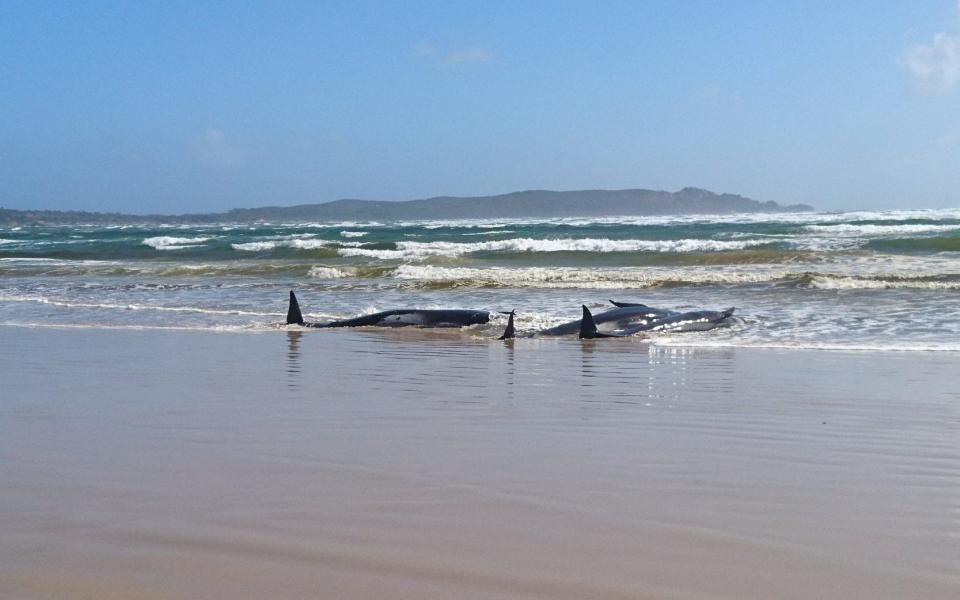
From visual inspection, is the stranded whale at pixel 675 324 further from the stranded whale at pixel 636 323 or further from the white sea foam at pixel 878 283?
the white sea foam at pixel 878 283

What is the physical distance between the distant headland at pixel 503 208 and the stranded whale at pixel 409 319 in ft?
377

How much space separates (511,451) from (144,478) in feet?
5.61

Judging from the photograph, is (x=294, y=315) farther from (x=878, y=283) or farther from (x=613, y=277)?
(x=878, y=283)

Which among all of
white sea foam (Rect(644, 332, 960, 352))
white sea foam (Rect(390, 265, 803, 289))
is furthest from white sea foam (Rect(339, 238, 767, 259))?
white sea foam (Rect(644, 332, 960, 352))

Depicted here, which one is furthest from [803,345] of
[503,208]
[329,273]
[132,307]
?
[503,208]

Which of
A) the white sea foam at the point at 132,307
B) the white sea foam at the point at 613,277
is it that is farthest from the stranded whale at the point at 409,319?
the white sea foam at the point at 613,277

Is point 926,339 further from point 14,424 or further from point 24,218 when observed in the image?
point 24,218

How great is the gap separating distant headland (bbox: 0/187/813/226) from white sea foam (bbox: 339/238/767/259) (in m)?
89.8

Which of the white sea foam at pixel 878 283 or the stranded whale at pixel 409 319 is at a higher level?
the white sea foam at pixel 878 283

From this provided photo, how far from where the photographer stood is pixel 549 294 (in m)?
18.4

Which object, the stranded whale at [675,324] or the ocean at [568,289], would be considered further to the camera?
the ocean at [568,289]

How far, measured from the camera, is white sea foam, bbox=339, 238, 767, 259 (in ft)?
113

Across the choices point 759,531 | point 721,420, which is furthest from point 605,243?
point 759,531

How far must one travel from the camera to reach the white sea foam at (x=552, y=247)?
113 feet
